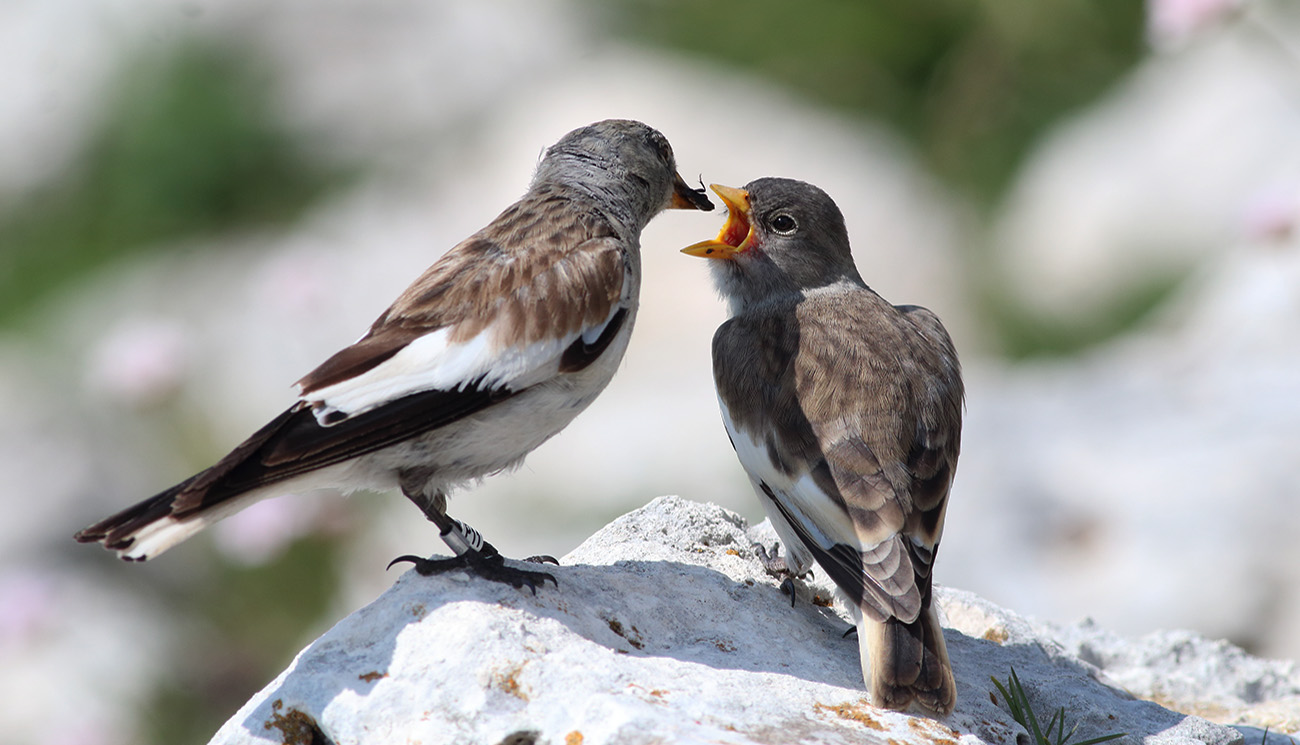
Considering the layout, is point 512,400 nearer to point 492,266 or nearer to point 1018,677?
point 492,266

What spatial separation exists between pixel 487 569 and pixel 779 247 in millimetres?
2136

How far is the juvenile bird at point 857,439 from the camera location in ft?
12.8

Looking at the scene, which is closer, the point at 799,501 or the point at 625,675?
the point at 625,675

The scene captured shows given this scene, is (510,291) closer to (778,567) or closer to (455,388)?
(455,388)

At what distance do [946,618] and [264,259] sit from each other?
364 inches

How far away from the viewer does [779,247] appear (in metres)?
5.54

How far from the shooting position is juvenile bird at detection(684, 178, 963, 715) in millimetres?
3906

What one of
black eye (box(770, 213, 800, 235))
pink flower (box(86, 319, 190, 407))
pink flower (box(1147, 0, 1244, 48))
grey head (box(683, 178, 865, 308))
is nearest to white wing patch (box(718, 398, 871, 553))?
grey head (box(683, 178, 865, 308))

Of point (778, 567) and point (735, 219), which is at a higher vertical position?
point (735, 219)

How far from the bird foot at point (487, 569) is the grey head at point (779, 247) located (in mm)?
1895

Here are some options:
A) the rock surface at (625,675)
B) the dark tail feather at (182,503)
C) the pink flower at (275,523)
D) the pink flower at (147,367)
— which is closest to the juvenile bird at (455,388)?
the dark tail feather at (182,503)

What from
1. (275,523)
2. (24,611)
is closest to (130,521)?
(275,523)

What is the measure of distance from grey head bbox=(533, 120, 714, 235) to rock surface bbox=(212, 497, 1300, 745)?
1.36 metres

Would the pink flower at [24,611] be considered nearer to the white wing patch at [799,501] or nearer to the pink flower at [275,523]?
the pink flower at [275,523]
